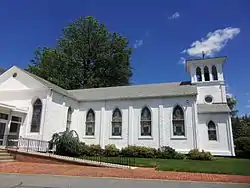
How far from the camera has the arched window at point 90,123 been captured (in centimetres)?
2538

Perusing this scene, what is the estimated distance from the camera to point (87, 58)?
1745 inches

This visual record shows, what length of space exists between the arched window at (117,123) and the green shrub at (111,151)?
1850mm

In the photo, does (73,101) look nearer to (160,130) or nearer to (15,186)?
(160,130)

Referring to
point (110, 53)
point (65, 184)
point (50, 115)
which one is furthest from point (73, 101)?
point (110, 53)

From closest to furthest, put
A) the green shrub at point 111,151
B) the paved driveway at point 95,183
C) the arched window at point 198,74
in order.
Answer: the paved driveway at point 95,183
the green shrub at point 111,151
the arched window at point 198,74

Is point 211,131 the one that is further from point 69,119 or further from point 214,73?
point 69,119

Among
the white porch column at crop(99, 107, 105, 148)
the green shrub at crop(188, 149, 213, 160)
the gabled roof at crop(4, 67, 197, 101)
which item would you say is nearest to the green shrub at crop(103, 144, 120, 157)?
the white porch column at crop(99, 107, 105, 148)

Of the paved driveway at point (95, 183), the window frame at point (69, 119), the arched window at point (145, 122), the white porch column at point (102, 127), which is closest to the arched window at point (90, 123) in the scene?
the white porch column at point (102, 127)

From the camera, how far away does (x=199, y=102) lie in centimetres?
2616

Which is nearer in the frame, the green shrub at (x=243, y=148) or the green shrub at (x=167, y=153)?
the green shrub at (x=167, y=153)

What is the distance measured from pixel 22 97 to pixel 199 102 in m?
19.0

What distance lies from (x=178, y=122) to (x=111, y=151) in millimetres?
7197

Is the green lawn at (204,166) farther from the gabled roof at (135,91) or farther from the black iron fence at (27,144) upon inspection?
the gabled roof at (135,91)

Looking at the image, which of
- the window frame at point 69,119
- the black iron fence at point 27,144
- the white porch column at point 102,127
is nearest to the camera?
the black iron fence at point 27,144
